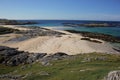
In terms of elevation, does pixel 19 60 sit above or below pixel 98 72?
below

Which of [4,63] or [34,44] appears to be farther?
[34,44]

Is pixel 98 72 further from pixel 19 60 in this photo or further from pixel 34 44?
pixel 34 44

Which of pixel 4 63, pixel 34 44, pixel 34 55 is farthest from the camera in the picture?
pixel 34 44

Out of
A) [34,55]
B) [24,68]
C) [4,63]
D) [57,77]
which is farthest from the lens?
[34,55]

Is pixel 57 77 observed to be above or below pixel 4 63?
above

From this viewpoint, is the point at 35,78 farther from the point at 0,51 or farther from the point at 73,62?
the point at 0,51

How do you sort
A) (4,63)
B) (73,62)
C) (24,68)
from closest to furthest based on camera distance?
1. (73,62)
2. (24,68)
3. (4,63)

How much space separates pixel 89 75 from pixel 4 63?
77.3ft

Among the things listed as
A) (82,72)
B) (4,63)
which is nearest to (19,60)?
(4,63)

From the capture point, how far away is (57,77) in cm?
2867

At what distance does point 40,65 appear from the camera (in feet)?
133

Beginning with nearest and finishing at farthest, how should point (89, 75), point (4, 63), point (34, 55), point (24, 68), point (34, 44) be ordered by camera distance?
1. point (89, 75)
2. point (24, 68)
3. point (4, 63)
4. point (34, 55)
5. point (34, 44)

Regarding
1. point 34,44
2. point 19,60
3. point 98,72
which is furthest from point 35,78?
point 34,44

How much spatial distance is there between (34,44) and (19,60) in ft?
78.7
